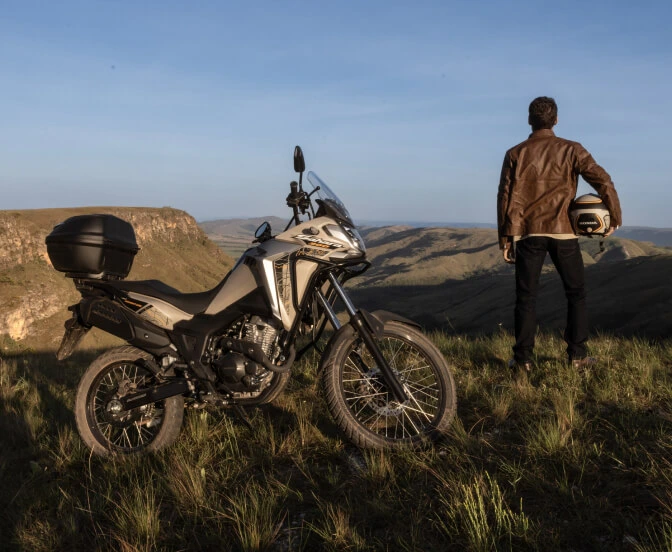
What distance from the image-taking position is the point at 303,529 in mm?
2898

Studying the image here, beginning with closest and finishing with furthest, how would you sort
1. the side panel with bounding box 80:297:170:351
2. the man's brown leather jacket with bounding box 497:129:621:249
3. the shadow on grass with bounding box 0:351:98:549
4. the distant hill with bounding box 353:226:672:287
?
the shadow on grass with bounding box 0:351:98:549 < the side panel with bounding box 80:297:170:351 < the man's brown leather jacket with bounding box 497:129:621:249 < the distant hill with bounding box 353:226:672:287

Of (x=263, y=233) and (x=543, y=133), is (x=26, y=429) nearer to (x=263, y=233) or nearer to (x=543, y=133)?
(x=263, y=233)

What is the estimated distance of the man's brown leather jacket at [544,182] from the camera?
531cm

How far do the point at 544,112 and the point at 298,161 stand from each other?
9.12 ft

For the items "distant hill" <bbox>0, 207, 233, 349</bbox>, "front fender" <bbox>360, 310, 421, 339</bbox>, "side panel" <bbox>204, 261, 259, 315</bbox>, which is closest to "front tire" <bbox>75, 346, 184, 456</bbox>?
"side panel" <bbox>204, 261, 259, 315</bbox>

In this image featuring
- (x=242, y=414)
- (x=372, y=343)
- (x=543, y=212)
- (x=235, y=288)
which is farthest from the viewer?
(x=543, y=212)

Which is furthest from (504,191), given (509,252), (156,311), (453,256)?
(453,256)

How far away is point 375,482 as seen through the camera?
10.8 feet

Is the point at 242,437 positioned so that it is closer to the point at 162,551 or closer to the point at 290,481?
the point at 290,481

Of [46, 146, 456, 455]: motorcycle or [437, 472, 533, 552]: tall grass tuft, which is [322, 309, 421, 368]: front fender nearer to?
[46, 146, 456, 455]: motorcycle

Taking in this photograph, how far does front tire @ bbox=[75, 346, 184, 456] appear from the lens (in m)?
4.21

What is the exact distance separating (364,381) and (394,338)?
395 mm

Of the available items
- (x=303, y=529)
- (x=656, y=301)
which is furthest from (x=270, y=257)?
(x=656, y=301)

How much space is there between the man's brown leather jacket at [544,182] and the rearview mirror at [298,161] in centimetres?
224
